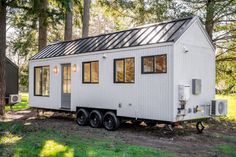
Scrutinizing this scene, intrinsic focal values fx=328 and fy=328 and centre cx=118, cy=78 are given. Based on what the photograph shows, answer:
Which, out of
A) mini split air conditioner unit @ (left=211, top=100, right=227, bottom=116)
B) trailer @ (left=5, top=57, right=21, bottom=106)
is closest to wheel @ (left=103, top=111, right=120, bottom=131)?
mini split air conditioner unit @ (left=211, top=100, right=227, bottom=116)

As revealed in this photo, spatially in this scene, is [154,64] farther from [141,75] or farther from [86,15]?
[86,15]

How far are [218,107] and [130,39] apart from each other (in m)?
3.95

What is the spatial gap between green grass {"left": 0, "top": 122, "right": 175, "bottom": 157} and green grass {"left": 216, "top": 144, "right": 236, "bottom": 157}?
162 cm

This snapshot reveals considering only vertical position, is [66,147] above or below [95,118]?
below

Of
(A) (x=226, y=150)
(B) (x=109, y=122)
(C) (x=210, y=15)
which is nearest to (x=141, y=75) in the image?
(B) (x=109, y=122)

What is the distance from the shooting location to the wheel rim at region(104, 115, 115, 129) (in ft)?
39.3

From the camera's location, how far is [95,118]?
12.7 m

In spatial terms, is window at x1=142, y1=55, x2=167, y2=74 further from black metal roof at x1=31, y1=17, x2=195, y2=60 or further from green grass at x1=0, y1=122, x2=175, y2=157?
green grass at x1=0, y1=122, x2=175, y2=157

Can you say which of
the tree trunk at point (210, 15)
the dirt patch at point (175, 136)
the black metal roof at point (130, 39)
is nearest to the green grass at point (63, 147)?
the dirt patch at point (175, 136)

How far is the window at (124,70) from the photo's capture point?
1156cm

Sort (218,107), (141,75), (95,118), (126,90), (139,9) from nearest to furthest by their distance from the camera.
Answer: (141,75), (218,107), (126,90), (95,118), (139,9)

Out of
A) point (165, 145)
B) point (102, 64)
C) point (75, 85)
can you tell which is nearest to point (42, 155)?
point (165, 145)

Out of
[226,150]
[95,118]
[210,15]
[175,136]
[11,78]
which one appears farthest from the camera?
[11,78]

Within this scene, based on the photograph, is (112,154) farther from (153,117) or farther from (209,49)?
(209,49)
